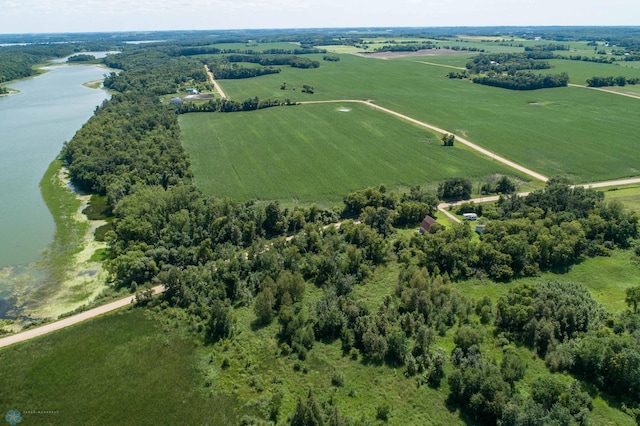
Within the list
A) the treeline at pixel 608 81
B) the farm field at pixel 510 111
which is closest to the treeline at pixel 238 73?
the farm field at pixel 510 111

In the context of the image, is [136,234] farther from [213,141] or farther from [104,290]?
[213,141]

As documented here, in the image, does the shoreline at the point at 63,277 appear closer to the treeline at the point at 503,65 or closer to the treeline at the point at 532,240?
the treeline at the point at 532,240

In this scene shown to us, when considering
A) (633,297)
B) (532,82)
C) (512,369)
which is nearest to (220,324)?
(512,369)

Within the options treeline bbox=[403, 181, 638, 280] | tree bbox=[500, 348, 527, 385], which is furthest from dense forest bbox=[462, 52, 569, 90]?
tree bbox=[500, 348, 527, 385]

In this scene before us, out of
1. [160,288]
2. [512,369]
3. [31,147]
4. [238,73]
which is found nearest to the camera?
[512,369]

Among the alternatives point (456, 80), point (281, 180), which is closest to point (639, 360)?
point (281, 180)

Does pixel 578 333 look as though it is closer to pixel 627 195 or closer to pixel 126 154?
pixel 627 195
